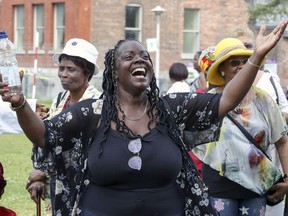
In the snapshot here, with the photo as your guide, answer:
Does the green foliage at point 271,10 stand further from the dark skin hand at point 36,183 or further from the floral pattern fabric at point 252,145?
the dark skin hand at point 36,183

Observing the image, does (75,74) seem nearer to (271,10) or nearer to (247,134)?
(247,134)

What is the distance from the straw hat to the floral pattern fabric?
1.03 feet

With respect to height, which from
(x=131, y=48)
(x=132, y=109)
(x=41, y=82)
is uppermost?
(x=131, y=48)

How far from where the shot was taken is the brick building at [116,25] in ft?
117

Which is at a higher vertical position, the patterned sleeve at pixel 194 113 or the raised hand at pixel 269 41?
the raised hand at pixel 269 41

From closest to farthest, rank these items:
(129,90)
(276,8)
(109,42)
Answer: (129,90) < (276,8) < (109,42)

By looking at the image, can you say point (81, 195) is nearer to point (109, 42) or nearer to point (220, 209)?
point (220, 209)

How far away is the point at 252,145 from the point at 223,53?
0.72 m

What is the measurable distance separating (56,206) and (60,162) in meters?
0.30

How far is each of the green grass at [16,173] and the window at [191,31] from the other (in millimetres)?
18423

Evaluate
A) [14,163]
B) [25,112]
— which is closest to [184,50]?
[14,163]

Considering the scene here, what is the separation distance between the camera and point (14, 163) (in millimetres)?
15188

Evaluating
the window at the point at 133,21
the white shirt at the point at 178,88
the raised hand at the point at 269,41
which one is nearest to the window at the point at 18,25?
the window at the point at 133,21

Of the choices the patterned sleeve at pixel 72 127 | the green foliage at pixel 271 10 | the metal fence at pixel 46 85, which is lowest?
the metal fence at pixel 46 85
